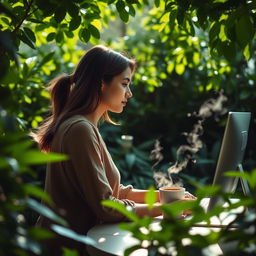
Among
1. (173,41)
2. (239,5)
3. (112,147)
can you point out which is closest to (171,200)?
(239,5)

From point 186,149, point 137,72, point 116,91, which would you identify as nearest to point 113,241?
point 116,91

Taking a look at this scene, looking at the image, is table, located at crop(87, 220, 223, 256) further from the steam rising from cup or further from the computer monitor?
the steam rising from cup

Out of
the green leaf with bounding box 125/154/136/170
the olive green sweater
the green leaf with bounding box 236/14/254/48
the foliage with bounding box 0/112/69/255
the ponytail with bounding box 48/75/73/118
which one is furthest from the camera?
the green leaf with bounding box 125/154/136/170

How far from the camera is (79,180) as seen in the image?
187 cm

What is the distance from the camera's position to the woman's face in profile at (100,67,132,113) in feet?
7.14

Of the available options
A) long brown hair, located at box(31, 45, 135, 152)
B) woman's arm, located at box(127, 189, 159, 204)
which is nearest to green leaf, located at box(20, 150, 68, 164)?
long brown hair, located at box(31, 45, 135, 152)

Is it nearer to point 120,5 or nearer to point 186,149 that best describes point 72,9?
point 120,5

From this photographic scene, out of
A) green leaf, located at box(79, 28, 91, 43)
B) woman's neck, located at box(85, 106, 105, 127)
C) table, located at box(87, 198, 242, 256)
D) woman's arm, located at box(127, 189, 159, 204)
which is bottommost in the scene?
woman's arm, located at box(127, 189, 159, 204)

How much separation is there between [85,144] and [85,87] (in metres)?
0.33

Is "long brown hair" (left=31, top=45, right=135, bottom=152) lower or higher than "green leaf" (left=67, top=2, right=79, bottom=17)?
lower

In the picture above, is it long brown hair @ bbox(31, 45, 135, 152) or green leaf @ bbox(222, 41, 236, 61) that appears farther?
long brown hair @ bbox(31, 45, 135, 152)

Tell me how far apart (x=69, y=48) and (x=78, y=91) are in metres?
2.25

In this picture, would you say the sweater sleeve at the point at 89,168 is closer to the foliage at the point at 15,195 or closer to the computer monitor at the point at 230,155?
the computer monitor at the point at 230,155

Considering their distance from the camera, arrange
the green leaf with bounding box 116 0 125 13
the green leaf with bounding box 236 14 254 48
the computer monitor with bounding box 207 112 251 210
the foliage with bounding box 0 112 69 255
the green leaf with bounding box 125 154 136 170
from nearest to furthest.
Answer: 1. the foliage with bounding box 0 112 69 255
2. the green leaf with bounding box 236 14 254 48
3. the computer monitor with bounding box 207 112 251 210
4. the green leaf with bounding box 116 0 125 13
5. the green leaf with bounding box 125 154 136 170
